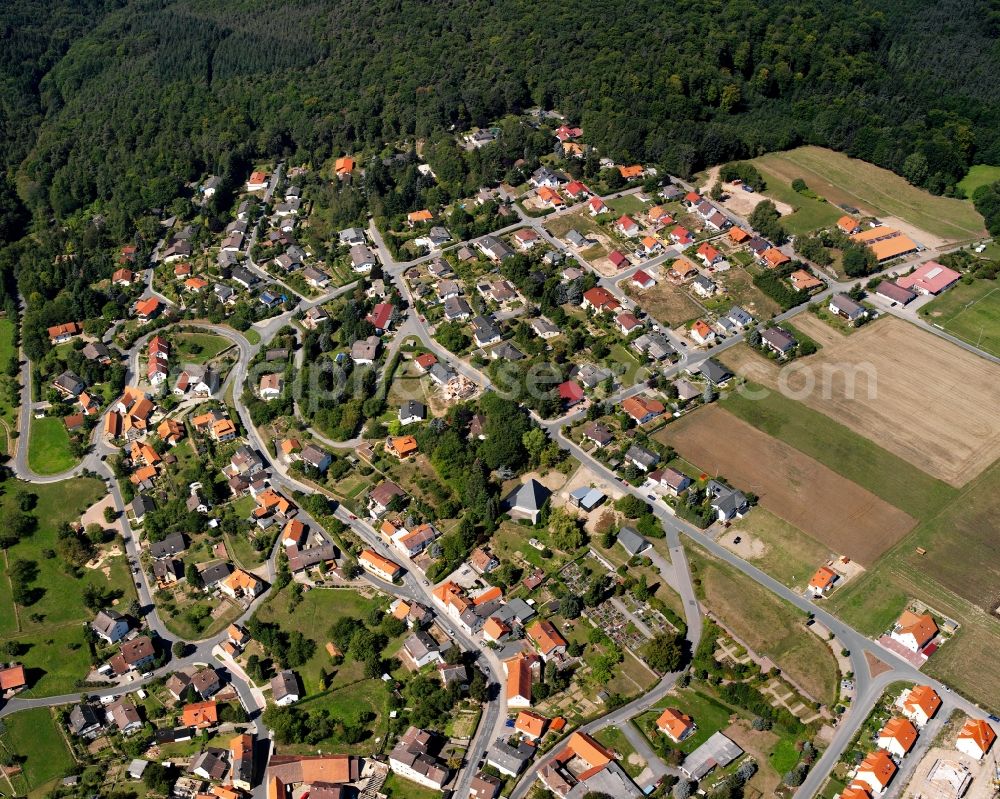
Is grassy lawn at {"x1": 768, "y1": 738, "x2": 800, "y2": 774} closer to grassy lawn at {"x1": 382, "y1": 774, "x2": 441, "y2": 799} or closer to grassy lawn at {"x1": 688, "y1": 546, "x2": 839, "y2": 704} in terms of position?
grassy lawn at {"x1": 688, "y1": 546, "x2": 839, "y2": 704}

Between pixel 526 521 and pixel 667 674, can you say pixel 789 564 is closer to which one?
pixel 667 674

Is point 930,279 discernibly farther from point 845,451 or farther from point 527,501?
point 527,501

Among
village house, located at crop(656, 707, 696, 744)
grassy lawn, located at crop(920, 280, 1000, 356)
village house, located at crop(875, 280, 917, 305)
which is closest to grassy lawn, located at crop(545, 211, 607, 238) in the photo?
village house, located at crop(875, 280, 917, 305)

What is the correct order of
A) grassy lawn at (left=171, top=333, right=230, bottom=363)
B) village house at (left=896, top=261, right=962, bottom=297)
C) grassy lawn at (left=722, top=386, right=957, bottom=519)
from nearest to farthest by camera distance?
1. grassy lawn at (left=722, top=386, right=957, bottom=519)
2. grassy lawn at (left=171, top=333, right=230, bottom=363)
3. village house at (left=896, top=261, right=962, bottom=297)

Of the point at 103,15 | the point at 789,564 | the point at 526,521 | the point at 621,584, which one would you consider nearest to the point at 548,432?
the point at 526,521

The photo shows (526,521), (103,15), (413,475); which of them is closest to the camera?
(526,521)
